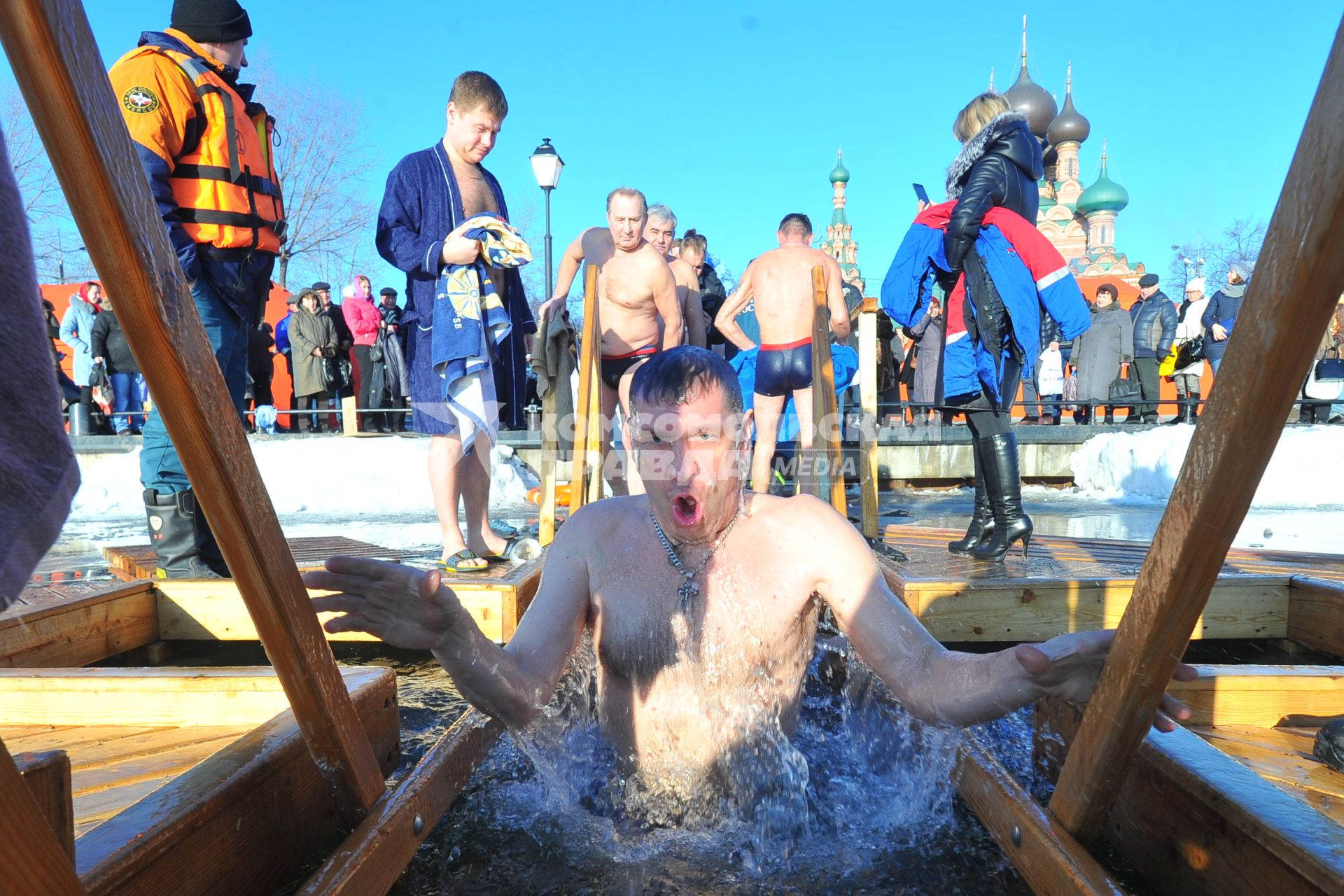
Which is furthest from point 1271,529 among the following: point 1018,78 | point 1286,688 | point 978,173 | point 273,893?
point 1018,78

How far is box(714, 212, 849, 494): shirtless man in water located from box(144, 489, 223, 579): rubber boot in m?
3.72

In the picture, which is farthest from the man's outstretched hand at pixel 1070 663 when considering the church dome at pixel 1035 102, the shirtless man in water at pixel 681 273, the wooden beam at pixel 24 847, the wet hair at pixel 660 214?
the church dome at pixel 1035 102

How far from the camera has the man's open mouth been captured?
6.92 ft

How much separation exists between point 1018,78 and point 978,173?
47.7 m

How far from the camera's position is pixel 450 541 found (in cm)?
415

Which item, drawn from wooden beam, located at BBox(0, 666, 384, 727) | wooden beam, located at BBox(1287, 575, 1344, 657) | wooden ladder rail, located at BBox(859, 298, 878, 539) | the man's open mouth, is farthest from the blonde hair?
wooden beam, located at BBox(0, 666, 384, 727)

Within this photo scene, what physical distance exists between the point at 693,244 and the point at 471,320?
4594mm

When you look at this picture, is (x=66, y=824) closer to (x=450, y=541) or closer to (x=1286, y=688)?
(x=1286, y=688)

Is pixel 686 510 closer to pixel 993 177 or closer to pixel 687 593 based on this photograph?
pixel 687 593

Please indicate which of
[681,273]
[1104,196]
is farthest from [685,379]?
[1104,196]

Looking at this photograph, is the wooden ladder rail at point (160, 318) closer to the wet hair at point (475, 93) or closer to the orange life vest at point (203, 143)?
the orange life vest at point (203, 143)

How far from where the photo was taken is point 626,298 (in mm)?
5918

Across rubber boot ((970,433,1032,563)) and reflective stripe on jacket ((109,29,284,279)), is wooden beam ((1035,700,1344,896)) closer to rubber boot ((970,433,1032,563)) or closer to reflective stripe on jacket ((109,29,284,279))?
rubber boot ((970,433,1032,563))

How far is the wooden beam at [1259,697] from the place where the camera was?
226 centimetres
